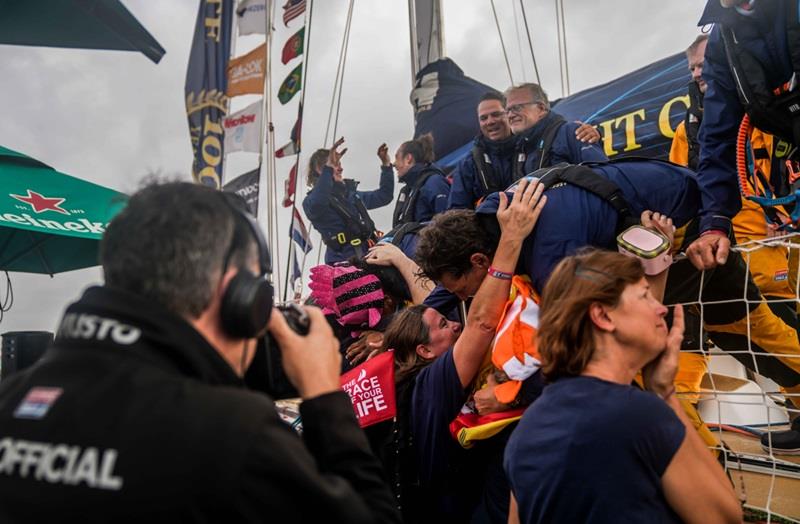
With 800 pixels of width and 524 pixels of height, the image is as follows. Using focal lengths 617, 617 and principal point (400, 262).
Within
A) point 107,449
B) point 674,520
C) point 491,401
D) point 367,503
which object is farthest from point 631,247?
point 107,449

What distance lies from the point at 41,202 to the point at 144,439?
4.01 m

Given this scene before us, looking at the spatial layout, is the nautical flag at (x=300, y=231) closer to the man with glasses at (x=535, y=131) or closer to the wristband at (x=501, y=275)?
the man with glasses at (x=535, y=131)

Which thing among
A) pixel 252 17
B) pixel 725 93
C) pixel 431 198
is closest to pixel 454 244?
pixel 725 93

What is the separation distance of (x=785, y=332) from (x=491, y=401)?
150cm

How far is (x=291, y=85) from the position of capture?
18.7 ft

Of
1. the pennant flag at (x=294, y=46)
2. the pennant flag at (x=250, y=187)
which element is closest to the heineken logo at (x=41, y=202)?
the pennant flag at (x=250, y=187)

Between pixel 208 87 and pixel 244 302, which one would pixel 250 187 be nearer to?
pixel 208 87

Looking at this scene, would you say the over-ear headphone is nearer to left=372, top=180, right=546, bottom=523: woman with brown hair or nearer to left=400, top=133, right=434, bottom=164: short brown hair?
left=372, top=180, right=546, bottom=523: woman with brown hair

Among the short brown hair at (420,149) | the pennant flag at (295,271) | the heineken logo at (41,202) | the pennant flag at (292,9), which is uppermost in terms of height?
the pennant flag at (292,9)

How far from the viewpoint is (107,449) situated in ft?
2.36

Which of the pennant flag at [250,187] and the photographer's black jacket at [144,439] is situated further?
the pennant flag at [250,187]

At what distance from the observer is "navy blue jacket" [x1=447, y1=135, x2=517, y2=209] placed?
3455 mm

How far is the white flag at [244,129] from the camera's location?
5.12 metres

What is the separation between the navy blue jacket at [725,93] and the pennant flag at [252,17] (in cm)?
420
